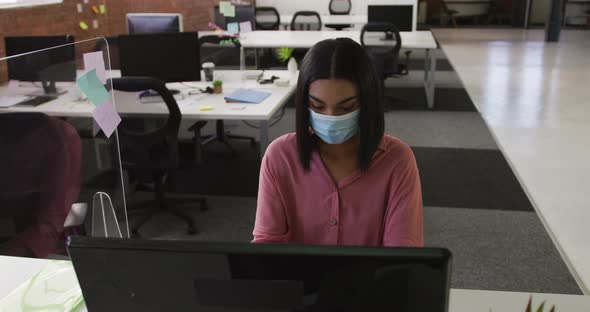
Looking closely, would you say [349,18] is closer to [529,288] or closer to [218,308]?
[529,288]

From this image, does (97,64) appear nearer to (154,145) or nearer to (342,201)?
(342,201)

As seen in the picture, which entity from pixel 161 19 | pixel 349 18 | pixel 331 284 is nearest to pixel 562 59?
pixel 349 18

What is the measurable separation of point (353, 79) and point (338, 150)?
25 cm

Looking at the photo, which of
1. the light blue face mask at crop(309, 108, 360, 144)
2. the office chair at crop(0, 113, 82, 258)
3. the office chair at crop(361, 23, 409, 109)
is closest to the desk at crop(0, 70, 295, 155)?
the office chair at crop(0, 113, 82, 258)

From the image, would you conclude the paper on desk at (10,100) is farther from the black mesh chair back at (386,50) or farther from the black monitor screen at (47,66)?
the black mesh chair back at (386,50)

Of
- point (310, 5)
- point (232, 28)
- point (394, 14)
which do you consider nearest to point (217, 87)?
point (232, 28)

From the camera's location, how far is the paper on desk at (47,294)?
1283 millimetres

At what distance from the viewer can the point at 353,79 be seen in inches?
52.9

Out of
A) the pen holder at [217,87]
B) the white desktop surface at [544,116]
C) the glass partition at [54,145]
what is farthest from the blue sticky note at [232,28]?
the glass partition at [54,145]

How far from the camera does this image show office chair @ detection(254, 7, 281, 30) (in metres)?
8.86

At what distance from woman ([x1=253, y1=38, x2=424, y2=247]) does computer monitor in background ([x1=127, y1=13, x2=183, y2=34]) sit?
382 cm

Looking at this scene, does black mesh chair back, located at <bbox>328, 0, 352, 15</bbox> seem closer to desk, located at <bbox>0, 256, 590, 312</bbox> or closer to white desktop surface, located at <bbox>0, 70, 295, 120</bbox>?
white desktop surface, located at <bbox>0, 70, 295, 120</bbox>

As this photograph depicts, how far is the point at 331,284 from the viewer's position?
0.70 m

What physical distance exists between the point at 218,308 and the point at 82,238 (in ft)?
0.66
